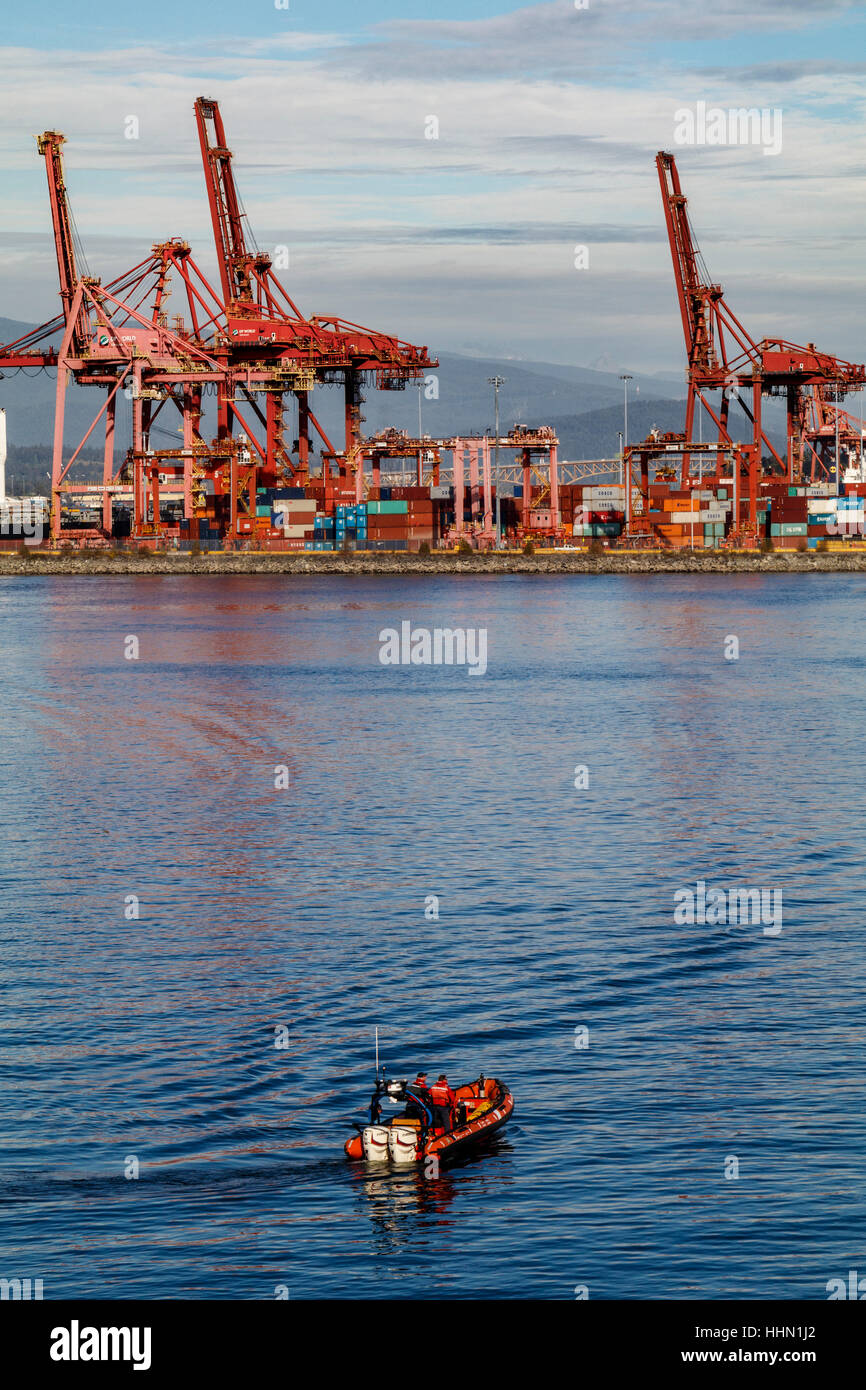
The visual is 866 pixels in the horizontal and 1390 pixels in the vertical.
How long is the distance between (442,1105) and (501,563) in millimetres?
170116

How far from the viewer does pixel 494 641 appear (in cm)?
11144

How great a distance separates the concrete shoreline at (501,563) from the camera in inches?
7466

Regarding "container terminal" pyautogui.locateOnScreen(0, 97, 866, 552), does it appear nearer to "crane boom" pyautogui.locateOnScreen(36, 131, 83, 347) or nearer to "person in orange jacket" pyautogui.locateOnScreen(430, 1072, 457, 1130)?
"crane boom" pyautogui.locateOnScreen(36, 131, 83, 347)

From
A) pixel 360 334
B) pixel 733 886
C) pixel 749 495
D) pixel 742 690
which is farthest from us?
pixel 749 495

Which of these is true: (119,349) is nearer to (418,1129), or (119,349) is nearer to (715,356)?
(715,356)

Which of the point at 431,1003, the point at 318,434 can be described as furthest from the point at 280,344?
the point at 431,1003

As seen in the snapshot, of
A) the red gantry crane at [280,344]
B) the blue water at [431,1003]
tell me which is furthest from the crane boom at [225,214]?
the blue water at [431,1003]

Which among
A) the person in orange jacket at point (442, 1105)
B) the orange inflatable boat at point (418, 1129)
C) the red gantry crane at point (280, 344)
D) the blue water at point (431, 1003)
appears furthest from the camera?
the red gantry crane at point (280, 344)

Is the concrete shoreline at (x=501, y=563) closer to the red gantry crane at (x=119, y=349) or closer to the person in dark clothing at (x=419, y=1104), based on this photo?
the red gantry crane at (x=119, y=349)

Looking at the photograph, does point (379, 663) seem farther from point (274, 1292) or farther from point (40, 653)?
point (274, 1292)

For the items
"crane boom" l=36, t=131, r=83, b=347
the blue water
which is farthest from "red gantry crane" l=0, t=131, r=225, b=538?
the blue water
